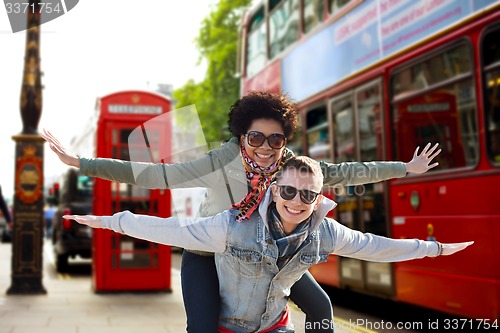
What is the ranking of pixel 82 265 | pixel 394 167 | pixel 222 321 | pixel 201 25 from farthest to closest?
pixel 201 25 < pixel 82 265 < pixel 394 167 < pixel 222 321

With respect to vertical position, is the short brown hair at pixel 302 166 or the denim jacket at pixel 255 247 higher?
the short brown hair at pixel 302 166

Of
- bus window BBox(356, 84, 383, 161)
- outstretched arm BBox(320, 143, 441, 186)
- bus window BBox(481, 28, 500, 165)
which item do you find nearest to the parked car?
bus window BBox(356, 84, 383, 161)

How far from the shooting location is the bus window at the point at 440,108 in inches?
233

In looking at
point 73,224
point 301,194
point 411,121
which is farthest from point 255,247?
point 73,224

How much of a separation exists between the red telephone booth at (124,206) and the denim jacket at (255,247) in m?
6.81

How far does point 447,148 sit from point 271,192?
418 cm

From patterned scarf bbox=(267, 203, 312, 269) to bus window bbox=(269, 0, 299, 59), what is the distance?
7529 millimetres

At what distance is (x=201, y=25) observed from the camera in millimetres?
29359

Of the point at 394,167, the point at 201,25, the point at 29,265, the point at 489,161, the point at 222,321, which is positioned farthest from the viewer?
the point at 201,25

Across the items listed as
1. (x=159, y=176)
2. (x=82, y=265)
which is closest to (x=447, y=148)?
(x=159, y=176)

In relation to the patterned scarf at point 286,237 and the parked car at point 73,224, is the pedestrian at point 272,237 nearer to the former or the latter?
the patterned scarf at point 286,237

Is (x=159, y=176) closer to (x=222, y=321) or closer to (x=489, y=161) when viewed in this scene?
(x=222, y=321)

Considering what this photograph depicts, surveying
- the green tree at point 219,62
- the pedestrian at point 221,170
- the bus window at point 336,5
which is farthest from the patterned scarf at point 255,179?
the green tree at point 219,62

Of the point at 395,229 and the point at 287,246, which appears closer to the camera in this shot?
the point at 287,246
